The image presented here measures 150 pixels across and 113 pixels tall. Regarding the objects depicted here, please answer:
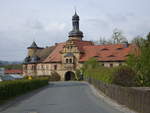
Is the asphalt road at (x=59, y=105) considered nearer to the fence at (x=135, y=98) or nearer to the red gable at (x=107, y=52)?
the fence at (x=135, y=98)

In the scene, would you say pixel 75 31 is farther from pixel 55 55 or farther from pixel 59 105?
pixel 59 105

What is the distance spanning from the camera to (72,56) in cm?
9425

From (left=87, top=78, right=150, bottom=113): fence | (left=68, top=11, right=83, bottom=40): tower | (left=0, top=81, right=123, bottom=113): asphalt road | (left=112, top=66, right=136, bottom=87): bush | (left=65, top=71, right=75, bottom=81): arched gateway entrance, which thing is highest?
(left=68, top=11, right=83, bottom=40): tower

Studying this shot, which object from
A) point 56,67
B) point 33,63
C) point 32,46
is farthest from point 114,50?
point 32,46

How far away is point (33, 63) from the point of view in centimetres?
10369

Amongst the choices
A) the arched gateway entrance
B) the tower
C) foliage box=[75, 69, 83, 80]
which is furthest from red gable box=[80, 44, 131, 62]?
the tower

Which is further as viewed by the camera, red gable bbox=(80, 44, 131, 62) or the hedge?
red gable bbox=(80, 44, 131, 62)

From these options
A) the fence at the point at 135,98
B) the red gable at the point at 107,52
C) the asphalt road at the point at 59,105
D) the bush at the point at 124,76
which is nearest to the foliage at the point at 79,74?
the red gable at the point at 107,52

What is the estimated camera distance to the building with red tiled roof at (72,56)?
89.1 m

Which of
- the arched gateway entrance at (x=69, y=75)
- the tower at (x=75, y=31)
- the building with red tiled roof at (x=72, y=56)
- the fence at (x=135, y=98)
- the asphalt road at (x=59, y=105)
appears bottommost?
the asphalt road at (x=59, y=105)

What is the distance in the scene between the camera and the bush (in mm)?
26141

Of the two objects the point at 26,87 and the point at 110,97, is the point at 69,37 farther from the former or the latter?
the point at 110,97

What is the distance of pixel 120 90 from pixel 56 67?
75398mm

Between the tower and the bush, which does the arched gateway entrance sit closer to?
the tower
